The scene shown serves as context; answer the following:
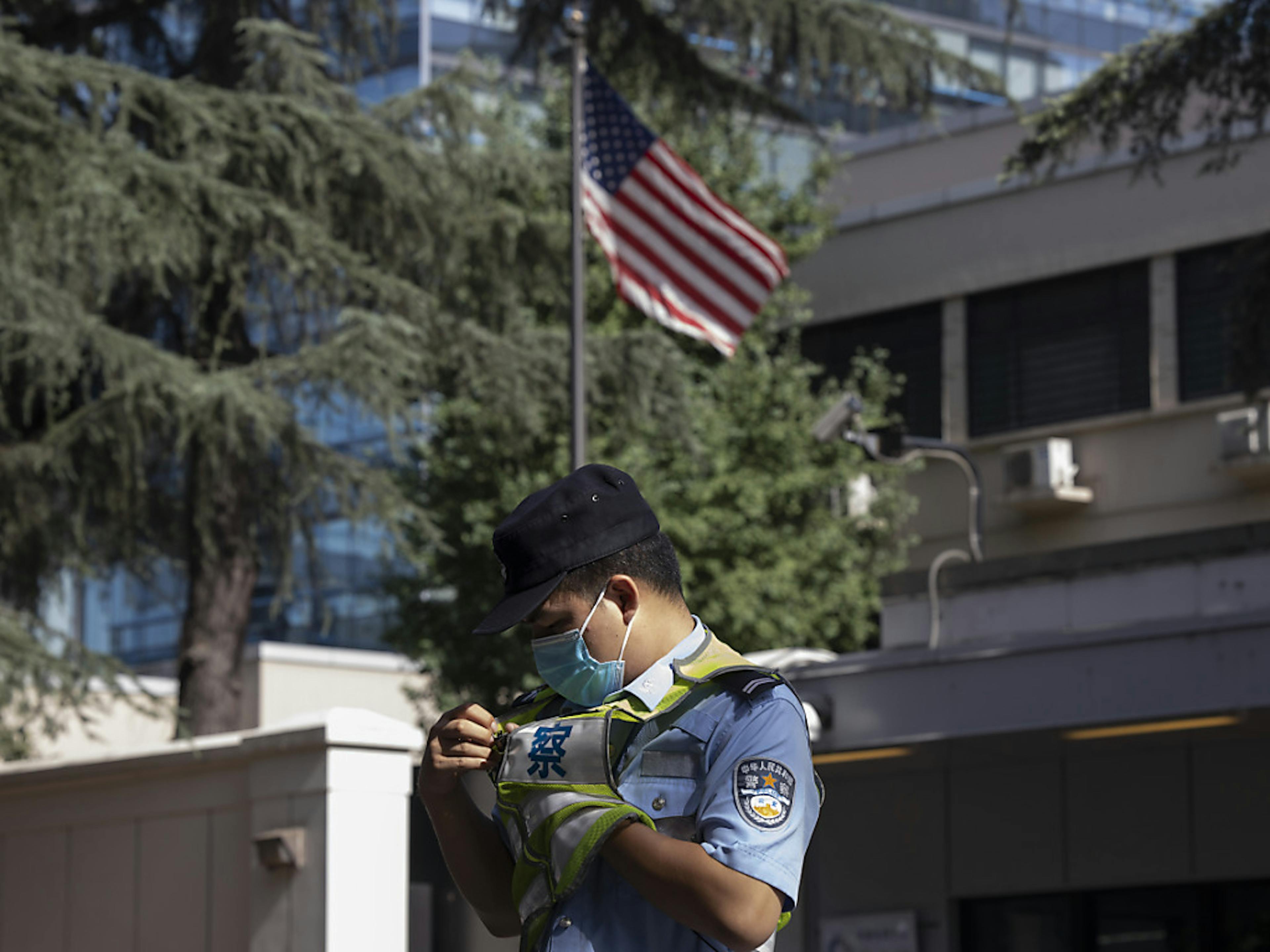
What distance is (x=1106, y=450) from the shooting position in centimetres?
2350

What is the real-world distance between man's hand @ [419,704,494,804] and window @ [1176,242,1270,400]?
20.2 meters

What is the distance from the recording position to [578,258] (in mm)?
15484

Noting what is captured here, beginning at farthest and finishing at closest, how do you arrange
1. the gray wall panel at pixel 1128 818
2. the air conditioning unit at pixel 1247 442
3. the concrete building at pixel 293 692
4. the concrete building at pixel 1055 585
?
the concrete building at pixel 293 692 → the air conditioning unit at pixel 1247 442 → the gray wall panel at pixel 1128 818 → the concrete building at pixel 1055 585

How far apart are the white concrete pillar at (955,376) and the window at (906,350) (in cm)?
10

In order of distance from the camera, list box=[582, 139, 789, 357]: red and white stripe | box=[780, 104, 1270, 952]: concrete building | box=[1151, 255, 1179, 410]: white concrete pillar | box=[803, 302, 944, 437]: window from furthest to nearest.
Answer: box=[803, 302, 944, 437]: window, box=[1151, 255, 1179, 410]: white concrete pillar, box=[582, 139, 789, 357]: red and white stripe, box=[780, 104, 1270, 952]: concrete building

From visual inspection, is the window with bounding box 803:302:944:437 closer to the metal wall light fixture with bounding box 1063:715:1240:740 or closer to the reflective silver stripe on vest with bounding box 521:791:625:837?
the metal wall light fixture with bounding box 1063:715:1240:740

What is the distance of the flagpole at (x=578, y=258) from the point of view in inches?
585

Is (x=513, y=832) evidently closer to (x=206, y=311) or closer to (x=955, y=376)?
(x=206, y=311)

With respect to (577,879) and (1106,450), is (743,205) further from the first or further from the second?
(577,879)

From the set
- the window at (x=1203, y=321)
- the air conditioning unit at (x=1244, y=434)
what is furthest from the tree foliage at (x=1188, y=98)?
the window at (x=1203, y=321)

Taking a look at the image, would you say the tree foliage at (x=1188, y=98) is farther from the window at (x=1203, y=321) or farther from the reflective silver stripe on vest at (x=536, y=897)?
the reflective silver stripe on vest at (x=536, y=897)

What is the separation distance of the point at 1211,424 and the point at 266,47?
1237cm

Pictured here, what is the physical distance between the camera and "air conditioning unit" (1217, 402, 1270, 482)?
21.6 metres

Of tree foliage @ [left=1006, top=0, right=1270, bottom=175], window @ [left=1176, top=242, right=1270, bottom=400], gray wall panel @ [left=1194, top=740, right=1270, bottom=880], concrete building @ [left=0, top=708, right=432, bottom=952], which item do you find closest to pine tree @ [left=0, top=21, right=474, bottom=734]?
concrete building @ [left=0, top=708, right=432, bottom=952]
